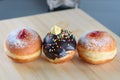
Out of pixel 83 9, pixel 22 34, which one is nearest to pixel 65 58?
pixel 22 34

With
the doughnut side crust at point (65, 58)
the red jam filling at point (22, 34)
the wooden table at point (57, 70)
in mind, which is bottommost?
the wooden table at point (57, 70)

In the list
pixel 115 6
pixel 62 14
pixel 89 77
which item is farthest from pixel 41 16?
pixel 115 6

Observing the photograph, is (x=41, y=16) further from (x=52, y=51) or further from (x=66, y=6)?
(x=66, y=6)

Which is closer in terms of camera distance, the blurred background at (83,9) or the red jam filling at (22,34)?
the red jam filling at (22,34)

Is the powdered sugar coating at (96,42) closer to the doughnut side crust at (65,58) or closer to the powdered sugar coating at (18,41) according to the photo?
the doughnut side crust at (65,58)

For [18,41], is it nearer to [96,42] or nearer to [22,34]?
[22,34]

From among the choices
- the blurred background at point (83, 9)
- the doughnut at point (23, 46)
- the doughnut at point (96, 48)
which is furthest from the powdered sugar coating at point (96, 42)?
the blurred background at point (83, 9)
